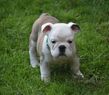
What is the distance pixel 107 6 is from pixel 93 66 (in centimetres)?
188

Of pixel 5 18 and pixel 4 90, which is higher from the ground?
pixel 5 18

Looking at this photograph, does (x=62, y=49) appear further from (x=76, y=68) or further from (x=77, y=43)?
(x=77, y=43)

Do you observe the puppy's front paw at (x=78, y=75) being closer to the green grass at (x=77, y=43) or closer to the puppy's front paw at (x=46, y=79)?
the green grass at (x=77, y=43)

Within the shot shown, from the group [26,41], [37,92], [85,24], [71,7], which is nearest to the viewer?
[37,92]

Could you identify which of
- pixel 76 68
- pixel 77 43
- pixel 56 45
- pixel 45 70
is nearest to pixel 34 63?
pixel 45 70

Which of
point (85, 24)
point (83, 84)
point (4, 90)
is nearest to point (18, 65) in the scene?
point (4, 90)

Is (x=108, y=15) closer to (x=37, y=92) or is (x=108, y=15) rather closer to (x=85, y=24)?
(x=85, y=24)

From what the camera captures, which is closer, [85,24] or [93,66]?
[93,66]

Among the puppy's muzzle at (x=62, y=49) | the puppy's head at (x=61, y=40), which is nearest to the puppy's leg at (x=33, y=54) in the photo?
the puppy's head at (x=61, y=40)

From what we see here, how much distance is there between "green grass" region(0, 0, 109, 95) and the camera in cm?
493

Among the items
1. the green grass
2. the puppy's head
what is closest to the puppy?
the puppy's head

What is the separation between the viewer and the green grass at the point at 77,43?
4.93 metres

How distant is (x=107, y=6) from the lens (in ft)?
23.2

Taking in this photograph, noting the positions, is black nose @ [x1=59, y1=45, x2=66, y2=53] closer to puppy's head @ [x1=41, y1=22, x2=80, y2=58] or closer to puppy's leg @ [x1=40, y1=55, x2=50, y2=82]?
puppy's head @ [x1=41, y1=22, x2=80, y2=58]
